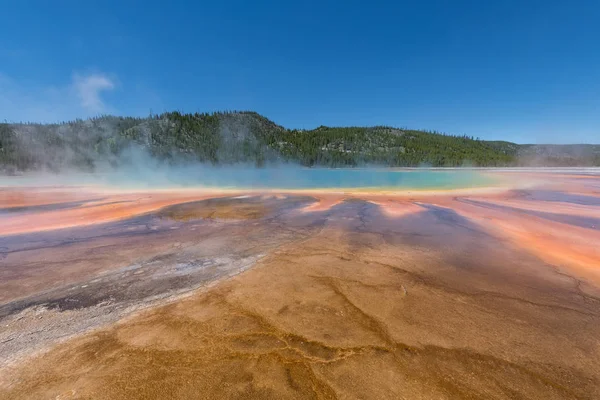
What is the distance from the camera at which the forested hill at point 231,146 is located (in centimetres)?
7638

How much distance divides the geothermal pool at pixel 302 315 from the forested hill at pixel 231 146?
7167 centimetres

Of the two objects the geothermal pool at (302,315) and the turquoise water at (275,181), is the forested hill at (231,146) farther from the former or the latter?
the geothermal pool at (302,315)

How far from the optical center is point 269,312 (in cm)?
368

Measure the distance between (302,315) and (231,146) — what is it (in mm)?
108528

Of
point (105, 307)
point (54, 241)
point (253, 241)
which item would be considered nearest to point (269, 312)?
point (105, 307)

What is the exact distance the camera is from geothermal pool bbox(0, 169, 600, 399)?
252cm

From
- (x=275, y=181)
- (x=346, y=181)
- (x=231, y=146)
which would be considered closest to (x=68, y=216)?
(x=275, y=181)

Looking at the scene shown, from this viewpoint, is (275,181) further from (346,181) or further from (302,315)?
(302,315)

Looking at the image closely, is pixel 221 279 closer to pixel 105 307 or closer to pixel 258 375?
pixel 105 307

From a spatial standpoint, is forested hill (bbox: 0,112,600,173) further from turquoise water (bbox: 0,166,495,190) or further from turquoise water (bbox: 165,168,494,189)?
turquoise water (bbox: 165,168,494,189)

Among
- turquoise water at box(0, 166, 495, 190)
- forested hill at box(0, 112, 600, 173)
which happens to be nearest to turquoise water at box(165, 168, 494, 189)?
turquoise water at box(0, 166, 495, 190)

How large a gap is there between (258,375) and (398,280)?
9.68 ft

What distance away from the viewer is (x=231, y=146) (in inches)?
4203

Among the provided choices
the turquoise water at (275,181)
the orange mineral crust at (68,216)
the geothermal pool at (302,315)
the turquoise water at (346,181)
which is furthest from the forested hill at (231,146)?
the geothermal pool at (302,315)
